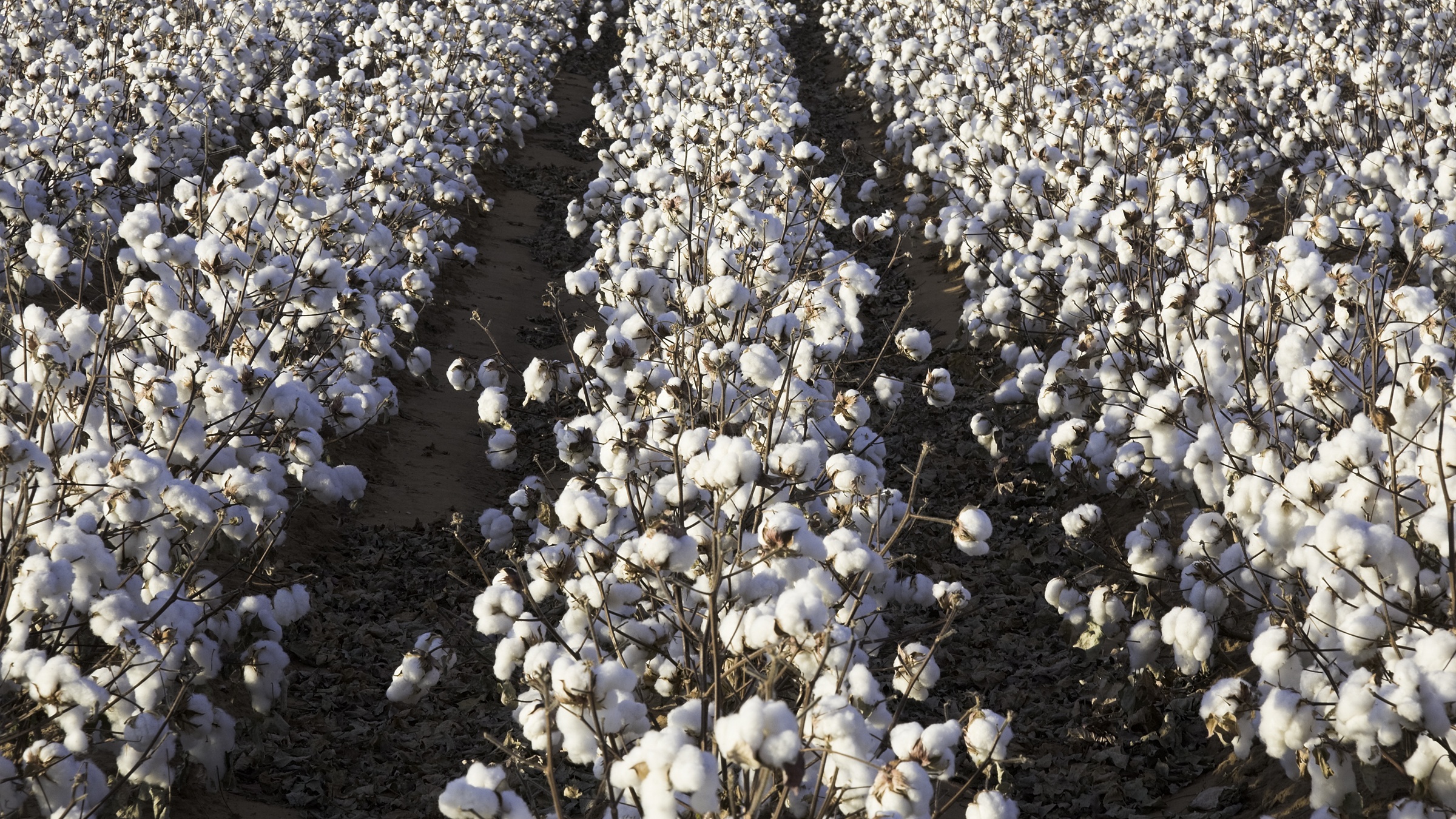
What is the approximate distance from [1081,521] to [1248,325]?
3.53 ft

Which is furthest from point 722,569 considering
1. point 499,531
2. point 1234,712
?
point 499,531

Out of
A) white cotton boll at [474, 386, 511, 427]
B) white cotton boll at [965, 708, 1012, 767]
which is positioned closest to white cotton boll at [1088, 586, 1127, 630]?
white cotton boll at [965, 708, 1012, 767]

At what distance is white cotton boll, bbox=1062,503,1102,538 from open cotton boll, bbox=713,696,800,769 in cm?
312

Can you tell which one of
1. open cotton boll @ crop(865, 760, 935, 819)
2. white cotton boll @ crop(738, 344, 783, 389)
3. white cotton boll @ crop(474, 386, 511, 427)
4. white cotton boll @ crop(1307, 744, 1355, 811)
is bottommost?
Result: white cotton boll @ crop(474, 386, 511, 427)

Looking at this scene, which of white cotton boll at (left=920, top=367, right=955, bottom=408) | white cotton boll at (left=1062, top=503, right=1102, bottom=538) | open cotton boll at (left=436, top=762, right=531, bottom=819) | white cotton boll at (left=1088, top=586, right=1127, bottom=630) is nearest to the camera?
open cotton boll at (left=436, top=762, right=531, bottom=819)

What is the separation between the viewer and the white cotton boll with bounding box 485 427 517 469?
5824mm

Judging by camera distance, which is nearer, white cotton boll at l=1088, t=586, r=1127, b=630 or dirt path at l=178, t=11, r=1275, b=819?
dirt path at l=178, t=11, r=1275, b=819

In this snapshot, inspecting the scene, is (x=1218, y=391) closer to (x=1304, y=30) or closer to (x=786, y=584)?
(x=786, y=584)

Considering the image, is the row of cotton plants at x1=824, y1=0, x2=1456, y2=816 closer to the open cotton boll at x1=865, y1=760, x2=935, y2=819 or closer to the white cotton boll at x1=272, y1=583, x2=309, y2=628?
the open cotton boll at x1=865, y1=760, x2=935, y2=819

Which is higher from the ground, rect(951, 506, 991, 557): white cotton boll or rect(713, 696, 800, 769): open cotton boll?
rect(713, 696, 800, 769): open cotton boll

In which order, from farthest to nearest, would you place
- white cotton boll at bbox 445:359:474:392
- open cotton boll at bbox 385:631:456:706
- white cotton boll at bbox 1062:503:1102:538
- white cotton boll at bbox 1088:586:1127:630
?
white cotton boll at bbox 445:359:474:392, white cotton boll at bbox 1062:503:1102:538, white cotton boll at bbox 1088:586:1127:630, open cotton boll at bbox 385:631:456:706

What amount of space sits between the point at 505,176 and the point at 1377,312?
36.9 ft

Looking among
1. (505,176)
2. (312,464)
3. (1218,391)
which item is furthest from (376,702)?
(505,176)

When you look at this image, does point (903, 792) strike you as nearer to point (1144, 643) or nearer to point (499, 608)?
point (499, 608)
